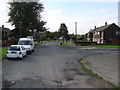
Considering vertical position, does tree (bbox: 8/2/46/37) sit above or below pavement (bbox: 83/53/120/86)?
above

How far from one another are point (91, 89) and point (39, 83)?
247 cm

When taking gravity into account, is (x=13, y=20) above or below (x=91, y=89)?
above

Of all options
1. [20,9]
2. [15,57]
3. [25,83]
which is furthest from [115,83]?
[20,9]

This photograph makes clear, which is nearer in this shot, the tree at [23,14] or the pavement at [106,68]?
the pavement at [106,68]

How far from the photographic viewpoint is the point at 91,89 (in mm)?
6008

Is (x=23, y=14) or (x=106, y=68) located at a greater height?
(x=23, y=14)

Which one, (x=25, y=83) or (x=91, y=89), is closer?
(x=91, y=89)

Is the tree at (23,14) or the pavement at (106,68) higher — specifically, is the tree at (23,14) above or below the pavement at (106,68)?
above

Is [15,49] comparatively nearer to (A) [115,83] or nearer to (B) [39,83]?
(B) [39,83]

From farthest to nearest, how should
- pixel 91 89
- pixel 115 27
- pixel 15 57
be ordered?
1. pixel 115 27
2. pixel 15 57
3. pixel 91 89

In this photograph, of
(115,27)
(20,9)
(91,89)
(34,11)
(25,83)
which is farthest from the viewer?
(115,27)

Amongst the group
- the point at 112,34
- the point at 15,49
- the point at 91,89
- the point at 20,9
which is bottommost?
the point at 91,89

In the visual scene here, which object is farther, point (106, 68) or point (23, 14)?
point (23, 14)

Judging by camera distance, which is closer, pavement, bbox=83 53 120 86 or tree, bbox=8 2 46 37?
pavement, bbox=83 53 120 86
